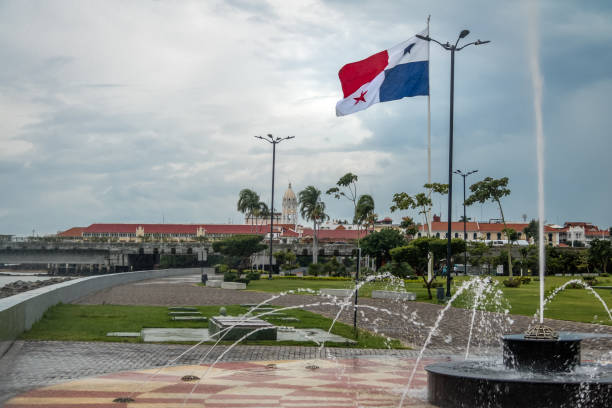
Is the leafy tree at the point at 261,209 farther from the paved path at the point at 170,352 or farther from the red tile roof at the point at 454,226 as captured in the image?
the paved path at the point at 170,352

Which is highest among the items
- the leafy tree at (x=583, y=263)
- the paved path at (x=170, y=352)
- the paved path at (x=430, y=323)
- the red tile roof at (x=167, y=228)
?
the red tile roof at (x=167, y=228)

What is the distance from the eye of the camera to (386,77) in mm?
26750

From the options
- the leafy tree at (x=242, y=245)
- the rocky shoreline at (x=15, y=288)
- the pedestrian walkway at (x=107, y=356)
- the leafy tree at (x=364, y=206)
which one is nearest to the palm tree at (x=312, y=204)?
the leafy tree at (x=364, y=206)

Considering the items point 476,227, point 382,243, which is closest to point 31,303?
point 382,243

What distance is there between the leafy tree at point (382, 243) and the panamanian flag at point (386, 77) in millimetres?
46316

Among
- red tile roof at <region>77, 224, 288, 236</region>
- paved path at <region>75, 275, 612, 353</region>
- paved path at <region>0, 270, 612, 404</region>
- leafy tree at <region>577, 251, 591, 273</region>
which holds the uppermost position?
red tile roof at <region>77, 224, 288, 236</region>

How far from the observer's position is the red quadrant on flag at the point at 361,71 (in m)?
26.2

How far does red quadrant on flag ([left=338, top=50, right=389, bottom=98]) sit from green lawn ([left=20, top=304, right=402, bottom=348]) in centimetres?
913

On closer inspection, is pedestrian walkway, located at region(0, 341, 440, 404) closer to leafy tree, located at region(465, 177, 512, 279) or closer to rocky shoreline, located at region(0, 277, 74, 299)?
rocky shoreline, located at region(0, 277, 74, 299)

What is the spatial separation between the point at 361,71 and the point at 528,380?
2073 centimetres

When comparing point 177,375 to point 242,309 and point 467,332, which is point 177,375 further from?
point 242,309

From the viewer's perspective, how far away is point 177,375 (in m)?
10.1

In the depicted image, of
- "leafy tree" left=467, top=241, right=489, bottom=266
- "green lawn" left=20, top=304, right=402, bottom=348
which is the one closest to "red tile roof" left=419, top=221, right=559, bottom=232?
"leafy tree" left=467, top=241, right=489, bottom=266

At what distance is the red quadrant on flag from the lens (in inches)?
1032
